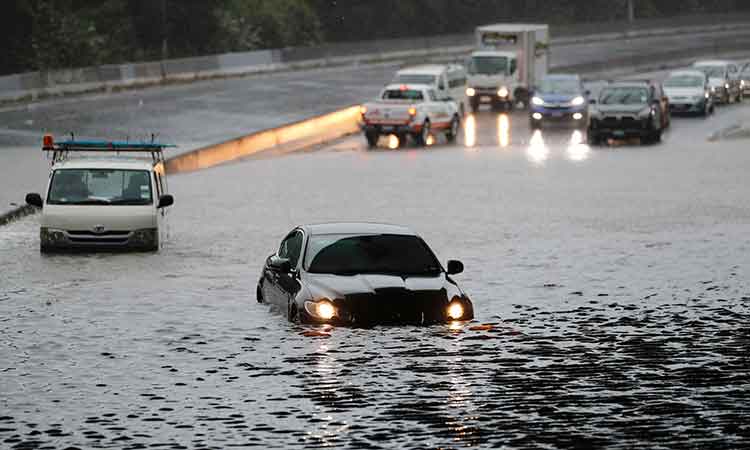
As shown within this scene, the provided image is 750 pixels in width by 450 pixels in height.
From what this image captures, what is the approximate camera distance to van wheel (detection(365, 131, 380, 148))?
172 feet

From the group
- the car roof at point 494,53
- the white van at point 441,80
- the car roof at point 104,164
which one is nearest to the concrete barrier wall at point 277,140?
the white van at point 441,80

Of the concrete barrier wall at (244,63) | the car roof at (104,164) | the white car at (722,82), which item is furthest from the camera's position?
the white car at (722,82)

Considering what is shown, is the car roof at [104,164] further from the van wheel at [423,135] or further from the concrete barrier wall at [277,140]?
the van wheel at [423,135]

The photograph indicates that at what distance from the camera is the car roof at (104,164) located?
90.8ft

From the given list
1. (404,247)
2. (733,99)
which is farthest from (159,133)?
(404,247)

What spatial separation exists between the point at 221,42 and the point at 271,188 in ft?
182

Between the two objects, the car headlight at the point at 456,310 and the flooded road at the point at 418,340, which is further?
the car headlight at the point at 456,310

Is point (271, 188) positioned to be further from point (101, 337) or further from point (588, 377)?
point (588, 377)

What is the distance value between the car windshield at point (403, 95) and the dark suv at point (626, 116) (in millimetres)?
5157

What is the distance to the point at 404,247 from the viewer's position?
19.4 metres

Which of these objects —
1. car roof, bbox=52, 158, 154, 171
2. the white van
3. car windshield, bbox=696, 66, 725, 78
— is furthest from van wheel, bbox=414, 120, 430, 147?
car roof, bbox=52, 158, 154, 171

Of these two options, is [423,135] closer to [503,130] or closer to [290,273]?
[503,130]

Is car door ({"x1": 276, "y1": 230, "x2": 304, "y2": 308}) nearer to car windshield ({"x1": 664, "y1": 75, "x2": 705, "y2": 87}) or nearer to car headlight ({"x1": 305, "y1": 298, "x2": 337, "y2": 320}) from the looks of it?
car headlight ({"x1": 305, "y1": 298, "x2": 337, "y2": 320})

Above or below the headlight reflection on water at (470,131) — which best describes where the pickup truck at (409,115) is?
above
